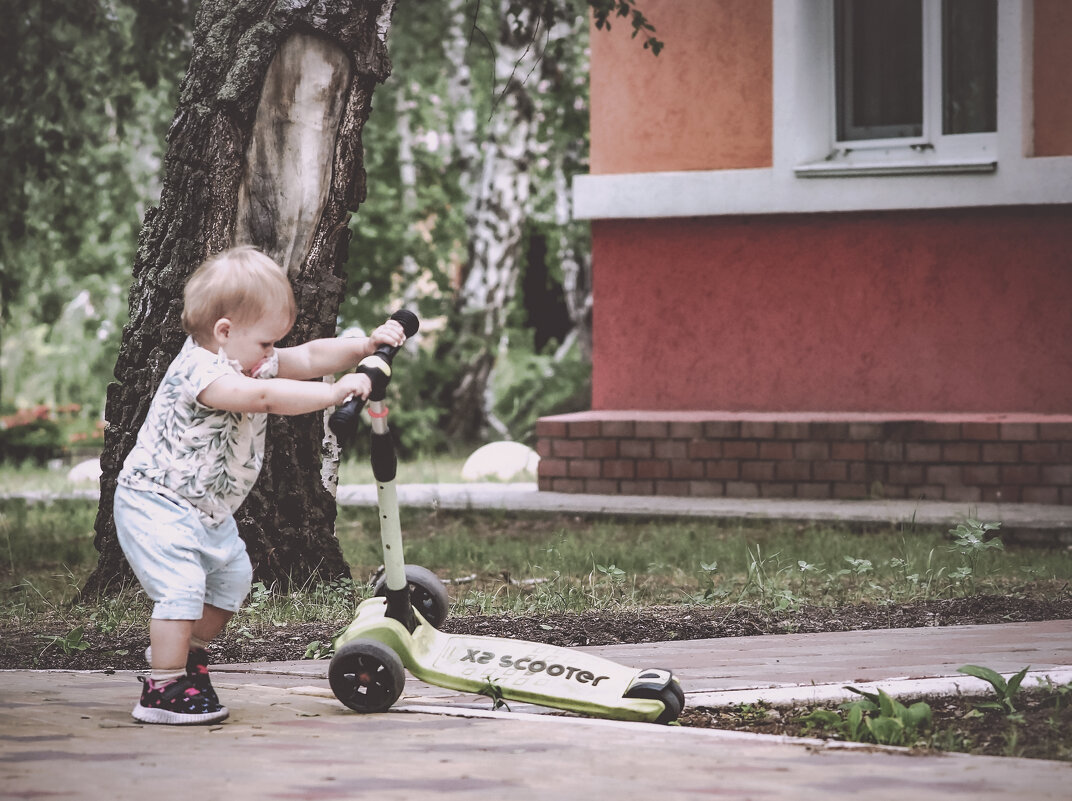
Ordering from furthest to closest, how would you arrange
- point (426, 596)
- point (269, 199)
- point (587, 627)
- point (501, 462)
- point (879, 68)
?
point (501, 462) → point (879, 68) → point (269, 199) → point (587, 627) → point (426, 596)

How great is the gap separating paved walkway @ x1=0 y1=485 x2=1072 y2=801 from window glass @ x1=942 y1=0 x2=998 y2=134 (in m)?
5.57

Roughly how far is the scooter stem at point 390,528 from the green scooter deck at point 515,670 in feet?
0.16

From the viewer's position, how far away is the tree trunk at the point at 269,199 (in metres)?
5.68

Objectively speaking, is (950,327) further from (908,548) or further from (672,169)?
(908,548)

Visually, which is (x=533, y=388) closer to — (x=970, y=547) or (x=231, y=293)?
(x=970, y=547)

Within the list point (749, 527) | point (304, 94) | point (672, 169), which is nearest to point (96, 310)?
point (672, 169)

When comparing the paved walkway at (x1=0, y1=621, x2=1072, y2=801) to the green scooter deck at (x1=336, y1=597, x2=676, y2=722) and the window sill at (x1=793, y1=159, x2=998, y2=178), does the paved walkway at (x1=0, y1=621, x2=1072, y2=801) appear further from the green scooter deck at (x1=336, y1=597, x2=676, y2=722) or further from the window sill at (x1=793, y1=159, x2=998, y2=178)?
the window sill at (x1=793, y1=159, x2=998, y2=178)

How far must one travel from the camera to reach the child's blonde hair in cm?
381

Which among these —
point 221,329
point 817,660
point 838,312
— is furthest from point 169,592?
point 838,312

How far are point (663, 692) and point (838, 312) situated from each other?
6.36 metres

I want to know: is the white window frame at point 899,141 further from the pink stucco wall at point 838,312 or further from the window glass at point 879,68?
the pink stucco wall at point 838,312

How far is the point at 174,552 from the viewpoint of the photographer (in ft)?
12.2

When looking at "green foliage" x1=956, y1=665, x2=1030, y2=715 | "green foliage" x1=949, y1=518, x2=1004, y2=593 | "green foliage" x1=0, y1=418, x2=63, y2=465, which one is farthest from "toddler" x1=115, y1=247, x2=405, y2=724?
"green foliage" x1=0, y1=418, x2=63, y2=465

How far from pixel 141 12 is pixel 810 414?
509cm
